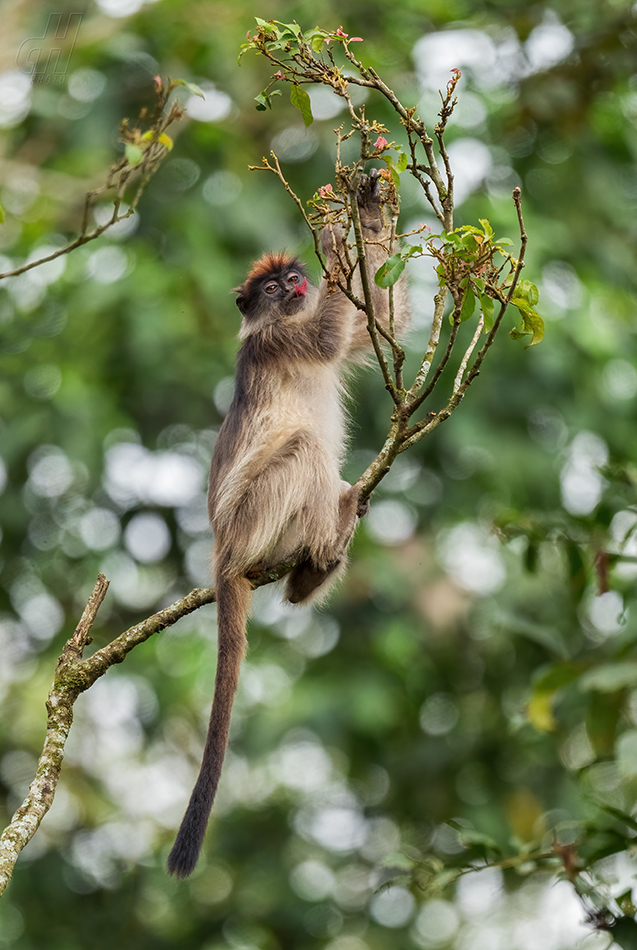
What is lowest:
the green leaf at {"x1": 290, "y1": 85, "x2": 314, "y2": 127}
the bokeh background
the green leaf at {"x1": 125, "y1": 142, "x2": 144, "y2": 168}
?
the bokeh background

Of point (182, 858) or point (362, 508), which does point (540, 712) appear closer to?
point (362, 508)

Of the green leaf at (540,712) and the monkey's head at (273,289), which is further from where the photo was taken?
the monkey's head at (273,289)

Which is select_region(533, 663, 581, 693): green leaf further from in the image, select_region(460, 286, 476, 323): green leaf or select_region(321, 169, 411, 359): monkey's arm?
select_region(460, 286, 476, 323): green leaf

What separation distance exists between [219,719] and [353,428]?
4.91 metres

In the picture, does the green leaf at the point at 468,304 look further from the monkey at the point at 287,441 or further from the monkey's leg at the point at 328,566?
the monkey's leg at the point at 328,566

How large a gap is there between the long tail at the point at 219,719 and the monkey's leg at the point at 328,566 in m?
0.38

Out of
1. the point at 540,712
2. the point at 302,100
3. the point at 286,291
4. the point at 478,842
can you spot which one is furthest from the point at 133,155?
the point at 540,712

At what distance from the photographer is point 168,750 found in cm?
1239

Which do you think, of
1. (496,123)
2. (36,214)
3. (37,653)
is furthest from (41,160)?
(37,653)

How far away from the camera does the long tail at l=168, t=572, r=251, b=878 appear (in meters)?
3.87

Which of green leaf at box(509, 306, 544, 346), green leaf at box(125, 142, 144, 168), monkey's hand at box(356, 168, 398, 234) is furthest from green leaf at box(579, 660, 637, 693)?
green leaf at box(125, 142, 144, 168)

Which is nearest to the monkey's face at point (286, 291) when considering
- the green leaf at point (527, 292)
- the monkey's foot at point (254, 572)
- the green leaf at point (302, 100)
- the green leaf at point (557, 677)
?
the monkey's foot at point (254, 572)

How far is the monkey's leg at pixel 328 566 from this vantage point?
4.87 meters

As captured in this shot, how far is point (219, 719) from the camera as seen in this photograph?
425 cm
